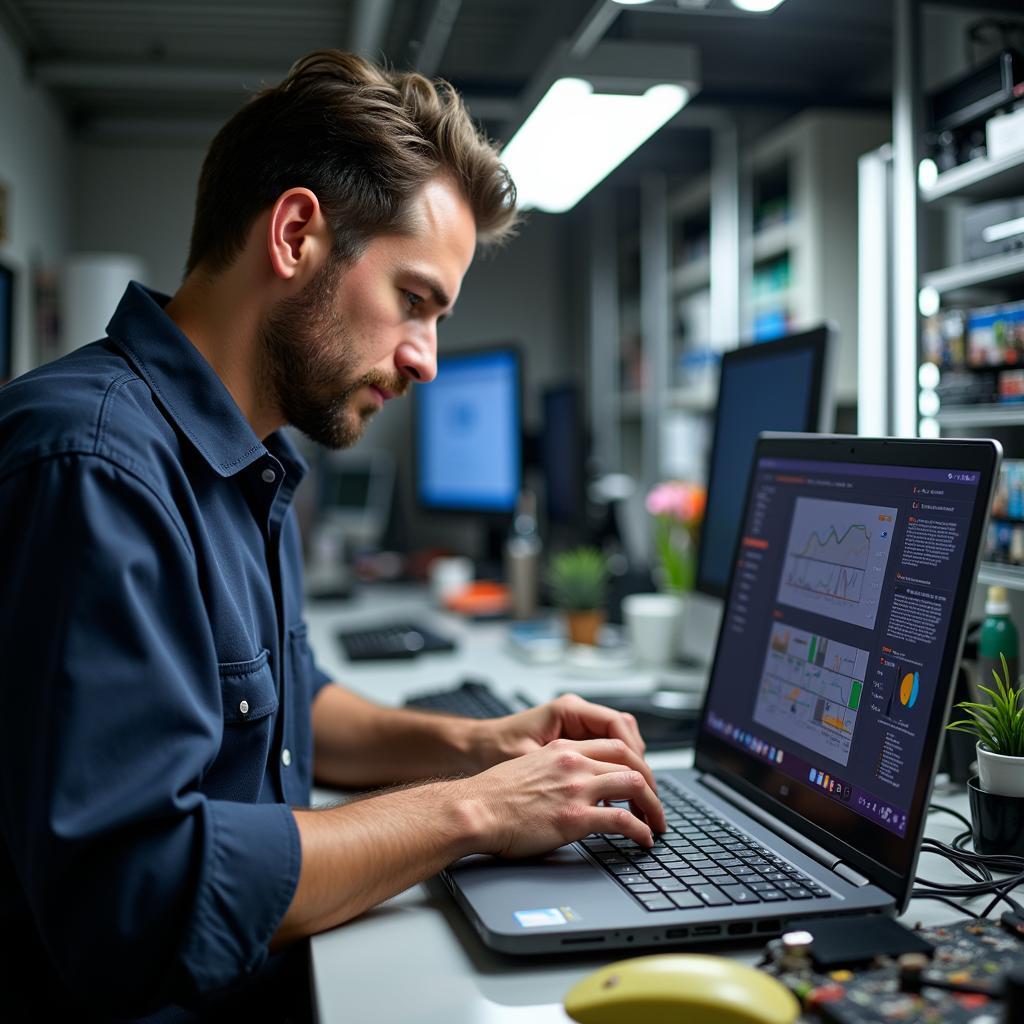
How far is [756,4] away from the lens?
1.46m

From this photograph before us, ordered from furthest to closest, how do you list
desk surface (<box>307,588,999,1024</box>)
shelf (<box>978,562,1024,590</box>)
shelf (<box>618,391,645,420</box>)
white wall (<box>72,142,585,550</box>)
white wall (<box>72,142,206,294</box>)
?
white wall (<box>72,142,206,294</box>)
shelf (<box>618,391,645,420</box>)
white wall (<box>72,142,585,550</box>)
shelf (<box>978,562,1024,590</box>)
desk surface (<box>307,588,999,1024</box>)

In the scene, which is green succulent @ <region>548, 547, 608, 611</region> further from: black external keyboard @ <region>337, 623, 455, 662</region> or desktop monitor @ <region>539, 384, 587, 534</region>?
desktop monitor @ <region>539, 384, 587, 534</region>

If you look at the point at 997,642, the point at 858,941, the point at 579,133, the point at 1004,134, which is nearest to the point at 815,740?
the point at 858,941

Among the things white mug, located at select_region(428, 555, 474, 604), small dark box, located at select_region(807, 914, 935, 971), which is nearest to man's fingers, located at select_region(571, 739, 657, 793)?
small dark box, located at select_region(807, 914, 935, 971)

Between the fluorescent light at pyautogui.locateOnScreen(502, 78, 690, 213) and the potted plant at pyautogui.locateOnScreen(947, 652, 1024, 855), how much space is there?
1.05 metres

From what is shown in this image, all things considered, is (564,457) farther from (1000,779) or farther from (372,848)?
(372,848)

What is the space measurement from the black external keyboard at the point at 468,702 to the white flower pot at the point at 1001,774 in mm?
623

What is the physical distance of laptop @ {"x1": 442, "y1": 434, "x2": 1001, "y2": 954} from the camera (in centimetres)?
72

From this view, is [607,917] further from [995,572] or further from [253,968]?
[995,572]

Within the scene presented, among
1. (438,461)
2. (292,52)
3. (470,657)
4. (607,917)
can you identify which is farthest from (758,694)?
(292,52)

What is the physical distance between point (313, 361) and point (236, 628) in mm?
296

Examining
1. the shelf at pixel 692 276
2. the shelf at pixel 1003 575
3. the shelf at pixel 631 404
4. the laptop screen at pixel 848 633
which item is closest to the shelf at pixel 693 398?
the shelf at pixel 631 404

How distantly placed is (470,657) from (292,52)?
3175 millimetres

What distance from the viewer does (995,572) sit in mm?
1325
